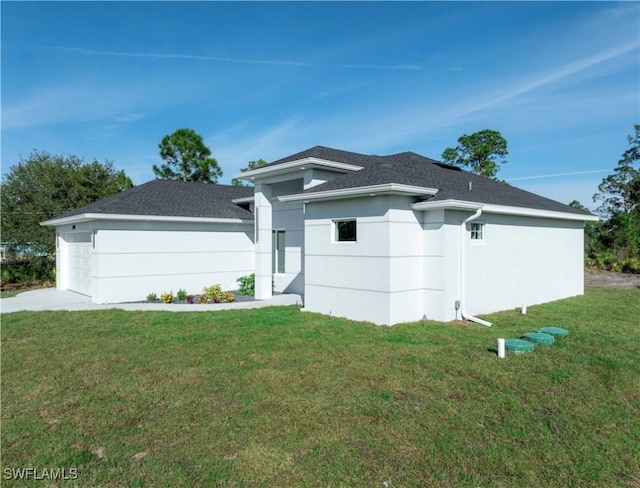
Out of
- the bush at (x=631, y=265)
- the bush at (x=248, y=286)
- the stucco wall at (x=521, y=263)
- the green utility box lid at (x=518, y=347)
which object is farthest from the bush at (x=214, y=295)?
the bush at (x=631, y=265)

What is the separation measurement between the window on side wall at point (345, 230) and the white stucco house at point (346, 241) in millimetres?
33

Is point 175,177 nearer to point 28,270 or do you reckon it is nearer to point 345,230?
point 28,270

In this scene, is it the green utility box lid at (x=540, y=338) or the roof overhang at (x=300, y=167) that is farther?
the roof overhang at (x=300, y=167)

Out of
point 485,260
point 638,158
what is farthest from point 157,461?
point 638,158

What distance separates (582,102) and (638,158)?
19.7 meters

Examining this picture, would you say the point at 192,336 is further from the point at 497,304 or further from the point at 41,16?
the point at 41,16

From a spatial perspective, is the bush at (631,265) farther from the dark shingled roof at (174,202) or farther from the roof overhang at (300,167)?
the dark shingled roof at (174,202)

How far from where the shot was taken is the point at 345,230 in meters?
10.4

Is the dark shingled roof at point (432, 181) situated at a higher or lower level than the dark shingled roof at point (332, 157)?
lower

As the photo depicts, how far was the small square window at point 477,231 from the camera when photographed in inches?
411

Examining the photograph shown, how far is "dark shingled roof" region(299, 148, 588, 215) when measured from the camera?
978cm

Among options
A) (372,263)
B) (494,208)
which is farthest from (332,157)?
(494,208)

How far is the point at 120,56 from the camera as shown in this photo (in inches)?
525

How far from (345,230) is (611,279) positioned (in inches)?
628
